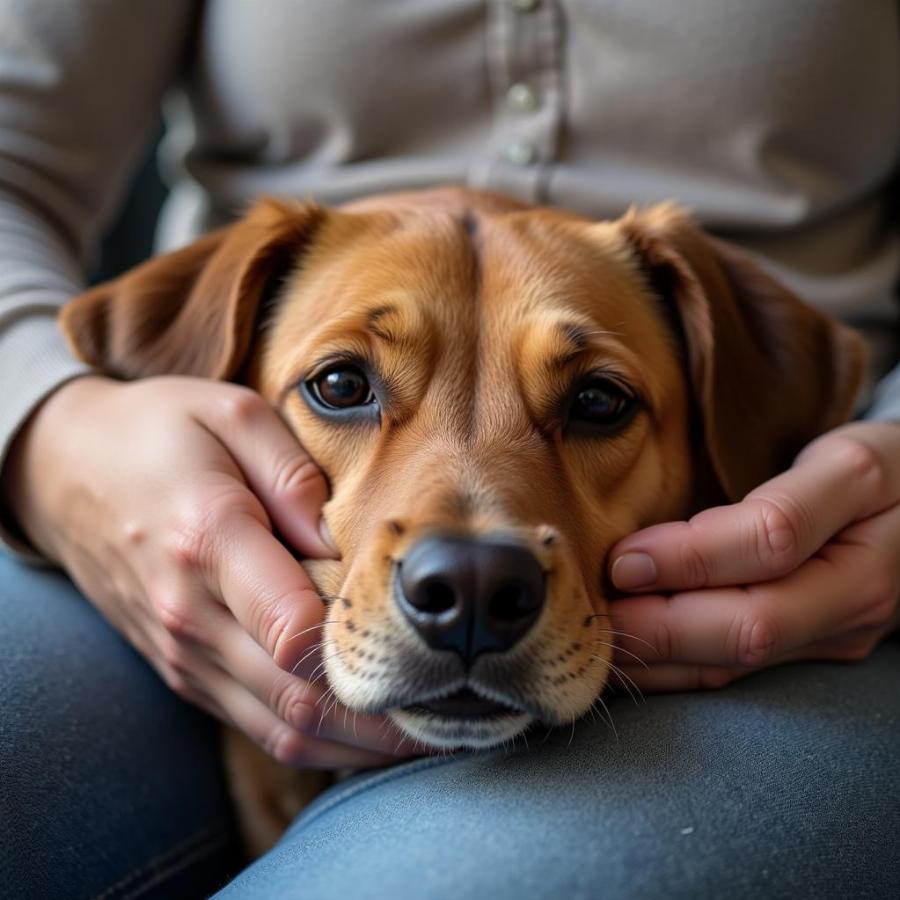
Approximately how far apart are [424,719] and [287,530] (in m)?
0.37

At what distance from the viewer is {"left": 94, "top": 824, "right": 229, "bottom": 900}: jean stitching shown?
1426mm

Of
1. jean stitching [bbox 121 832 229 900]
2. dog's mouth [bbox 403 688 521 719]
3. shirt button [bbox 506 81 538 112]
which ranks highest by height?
shirt button [bbox 506 81 538 112]

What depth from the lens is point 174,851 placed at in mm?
1558

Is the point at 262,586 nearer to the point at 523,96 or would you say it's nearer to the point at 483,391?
the point at 483,391

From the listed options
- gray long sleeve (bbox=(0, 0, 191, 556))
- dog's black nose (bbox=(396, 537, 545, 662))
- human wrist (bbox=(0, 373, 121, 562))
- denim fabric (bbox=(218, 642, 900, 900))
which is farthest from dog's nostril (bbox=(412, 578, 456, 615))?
gray long sleeve (bbox=(0, 0, 191, 556))

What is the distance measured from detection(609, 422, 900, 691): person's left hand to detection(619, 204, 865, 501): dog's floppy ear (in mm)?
189

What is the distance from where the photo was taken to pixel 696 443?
1.77 meters

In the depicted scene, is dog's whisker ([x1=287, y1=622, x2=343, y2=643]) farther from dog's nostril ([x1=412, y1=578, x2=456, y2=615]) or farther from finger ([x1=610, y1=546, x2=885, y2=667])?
finger ([x1=610, y1=546, x2=885, y2=667])

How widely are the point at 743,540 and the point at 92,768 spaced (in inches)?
41.2

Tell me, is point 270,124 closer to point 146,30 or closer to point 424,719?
point 146,30

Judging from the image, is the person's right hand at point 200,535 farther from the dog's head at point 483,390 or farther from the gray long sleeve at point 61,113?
the gray long sleeve at point 61,113

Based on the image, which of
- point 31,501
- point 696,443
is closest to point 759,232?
point 696,443

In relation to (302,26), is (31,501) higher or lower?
lower

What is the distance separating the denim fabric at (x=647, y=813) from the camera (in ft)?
3.36
